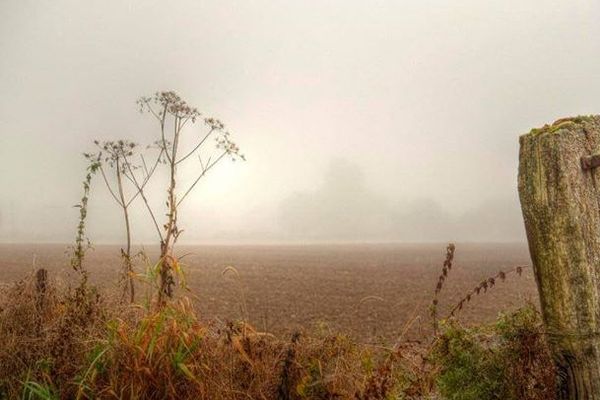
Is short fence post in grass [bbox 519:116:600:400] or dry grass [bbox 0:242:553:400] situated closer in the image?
short fence post in grass [bbox 519:116:600:400]

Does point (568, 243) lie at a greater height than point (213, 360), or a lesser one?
greater

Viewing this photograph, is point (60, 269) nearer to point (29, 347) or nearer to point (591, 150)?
point (29, 347)

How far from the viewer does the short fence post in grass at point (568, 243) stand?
358cm

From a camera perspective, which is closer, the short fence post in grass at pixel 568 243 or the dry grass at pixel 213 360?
the short fence post in grass at pixel 568 243

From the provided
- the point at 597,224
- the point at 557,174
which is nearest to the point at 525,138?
the point at 557,174

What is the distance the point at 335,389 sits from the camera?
4.81 m

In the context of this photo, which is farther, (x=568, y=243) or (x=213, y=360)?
(x=213, y=360)

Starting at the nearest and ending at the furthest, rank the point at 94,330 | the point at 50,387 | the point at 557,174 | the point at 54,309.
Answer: the point at 557,174 < the point at 50,387 < the point at 94,330 < the point at 54,309

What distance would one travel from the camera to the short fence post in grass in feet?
11.8

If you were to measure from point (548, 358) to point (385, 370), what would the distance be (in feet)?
4.66

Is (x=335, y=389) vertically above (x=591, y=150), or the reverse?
(x=591, y=150)

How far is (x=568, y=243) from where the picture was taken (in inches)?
142

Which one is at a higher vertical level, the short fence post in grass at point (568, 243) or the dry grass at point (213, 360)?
the short fence post in grass at point (568, 243)

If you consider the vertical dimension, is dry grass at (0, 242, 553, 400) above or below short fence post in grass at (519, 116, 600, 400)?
below
